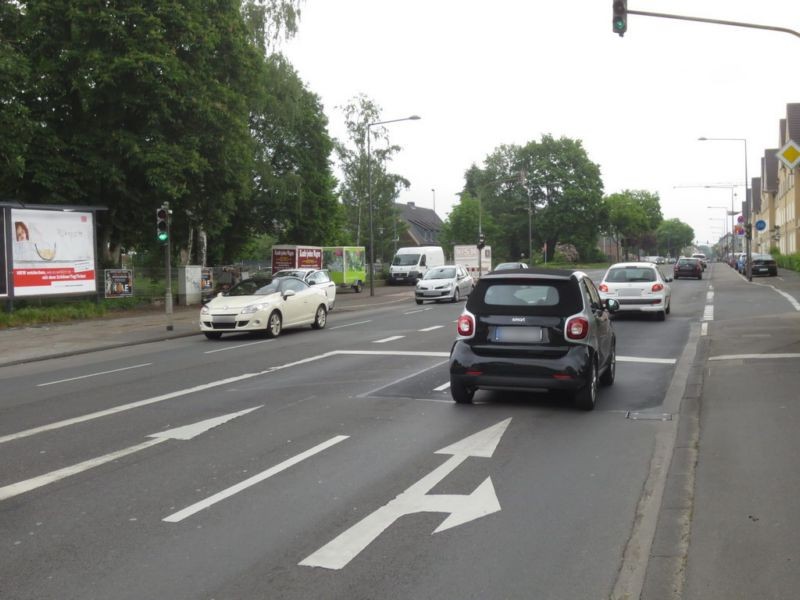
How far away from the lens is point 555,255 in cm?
9988

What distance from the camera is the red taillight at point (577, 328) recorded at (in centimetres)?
905

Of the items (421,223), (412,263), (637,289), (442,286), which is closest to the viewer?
(637,289)

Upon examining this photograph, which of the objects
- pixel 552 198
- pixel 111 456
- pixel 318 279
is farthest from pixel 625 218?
pixel 111 456

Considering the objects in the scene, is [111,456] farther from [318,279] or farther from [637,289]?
[318,279]

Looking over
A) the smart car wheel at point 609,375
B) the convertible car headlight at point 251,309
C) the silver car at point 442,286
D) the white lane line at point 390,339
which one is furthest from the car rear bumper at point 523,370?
the silver car at point 442,286

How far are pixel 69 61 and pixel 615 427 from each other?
24959 millimetres

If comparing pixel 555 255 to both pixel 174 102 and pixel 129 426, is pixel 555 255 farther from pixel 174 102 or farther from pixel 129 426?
pixel 129 426

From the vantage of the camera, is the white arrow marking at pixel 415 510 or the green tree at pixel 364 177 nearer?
the white arrow marking at pixel 415 510

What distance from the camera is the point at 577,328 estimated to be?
906cm

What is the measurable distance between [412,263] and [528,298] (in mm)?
45098

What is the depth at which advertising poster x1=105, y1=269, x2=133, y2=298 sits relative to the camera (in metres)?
28.2

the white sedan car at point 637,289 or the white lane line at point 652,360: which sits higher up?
the white sedan car at point 637,289

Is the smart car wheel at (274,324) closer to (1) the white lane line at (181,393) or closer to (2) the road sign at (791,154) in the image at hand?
(1) the white lane line at (181,393)

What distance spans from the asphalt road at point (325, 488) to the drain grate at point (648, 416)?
2cm
